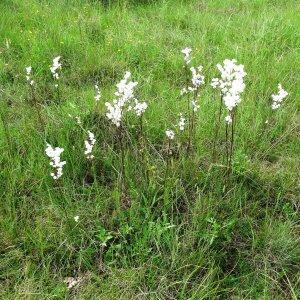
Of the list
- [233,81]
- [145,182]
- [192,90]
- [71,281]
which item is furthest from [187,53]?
[71,281]

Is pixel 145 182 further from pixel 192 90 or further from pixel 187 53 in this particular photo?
pixel 187 53

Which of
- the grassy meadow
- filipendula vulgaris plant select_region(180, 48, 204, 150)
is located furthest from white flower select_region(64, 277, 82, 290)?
filipendula vulgaris plant select_region(180, 48, 204, 150)

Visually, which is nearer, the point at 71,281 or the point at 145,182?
the point at 71,281

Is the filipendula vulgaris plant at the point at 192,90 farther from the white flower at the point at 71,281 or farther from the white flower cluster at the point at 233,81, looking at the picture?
the white flower at the point at 71,281

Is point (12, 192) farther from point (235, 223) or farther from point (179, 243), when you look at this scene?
→ point (235, 223)

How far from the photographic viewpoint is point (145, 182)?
2.69 m

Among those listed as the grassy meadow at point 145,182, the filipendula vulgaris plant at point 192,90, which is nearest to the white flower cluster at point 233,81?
the filipendula vulgaris plant at point 192,90

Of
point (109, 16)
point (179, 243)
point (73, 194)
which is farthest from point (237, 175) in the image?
point (109, 16)

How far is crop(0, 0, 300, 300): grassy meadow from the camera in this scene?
2.31m

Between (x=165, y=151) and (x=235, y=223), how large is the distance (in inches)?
31.1

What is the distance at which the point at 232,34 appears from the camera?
478 cm

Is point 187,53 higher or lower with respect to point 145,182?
higher

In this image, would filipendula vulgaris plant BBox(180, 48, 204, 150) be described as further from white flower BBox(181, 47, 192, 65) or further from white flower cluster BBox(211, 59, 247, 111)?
white flower cluster BBox(211, 59, 247, 111)

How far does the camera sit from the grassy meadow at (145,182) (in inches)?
90.9
